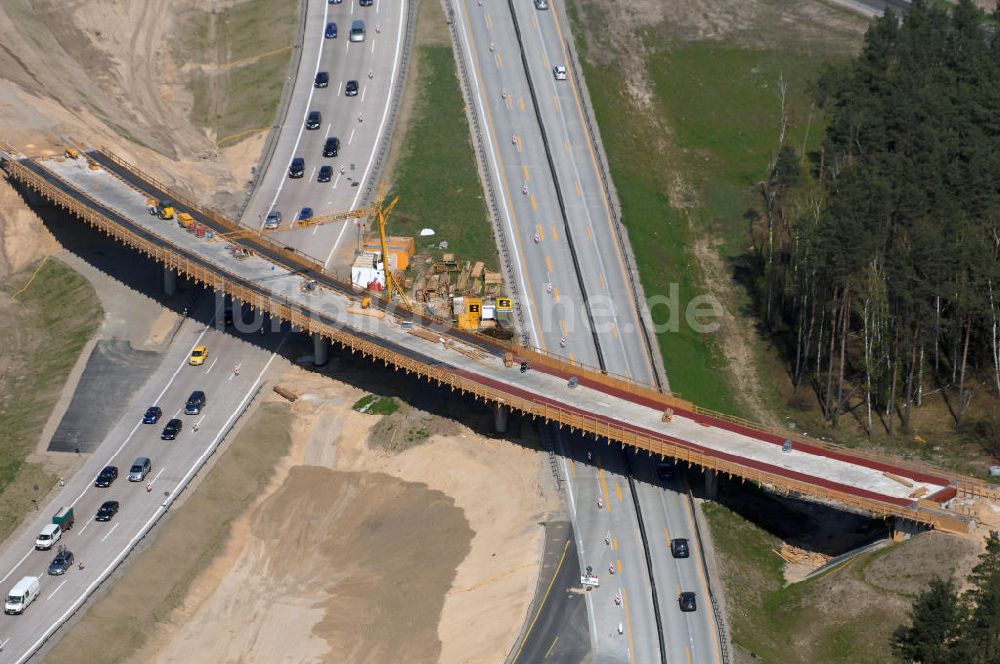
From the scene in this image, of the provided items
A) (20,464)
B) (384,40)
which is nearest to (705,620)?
(20,464)

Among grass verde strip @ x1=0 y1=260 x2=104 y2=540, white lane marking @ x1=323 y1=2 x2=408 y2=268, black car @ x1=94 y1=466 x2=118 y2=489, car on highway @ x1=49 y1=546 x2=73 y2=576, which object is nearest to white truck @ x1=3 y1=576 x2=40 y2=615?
car on highway @ x1=49 y1=546 x2=73 y2=576

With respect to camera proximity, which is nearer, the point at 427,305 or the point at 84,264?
the point at 427,305

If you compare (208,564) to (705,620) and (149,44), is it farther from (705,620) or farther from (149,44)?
(149,44)

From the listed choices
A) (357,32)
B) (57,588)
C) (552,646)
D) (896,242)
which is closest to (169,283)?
(57,588)

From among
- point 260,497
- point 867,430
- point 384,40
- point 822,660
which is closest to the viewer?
point 822,660

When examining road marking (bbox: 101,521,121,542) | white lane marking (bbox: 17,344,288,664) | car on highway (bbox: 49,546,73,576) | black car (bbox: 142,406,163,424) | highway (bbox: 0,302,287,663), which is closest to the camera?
white lane marking (bbox: 17,344,288,664)

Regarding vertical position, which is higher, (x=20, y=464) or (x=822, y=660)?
(x=822, y=660)

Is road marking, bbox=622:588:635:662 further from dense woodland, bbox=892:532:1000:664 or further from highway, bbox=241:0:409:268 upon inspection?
highway, bbox=241:0:409:268
